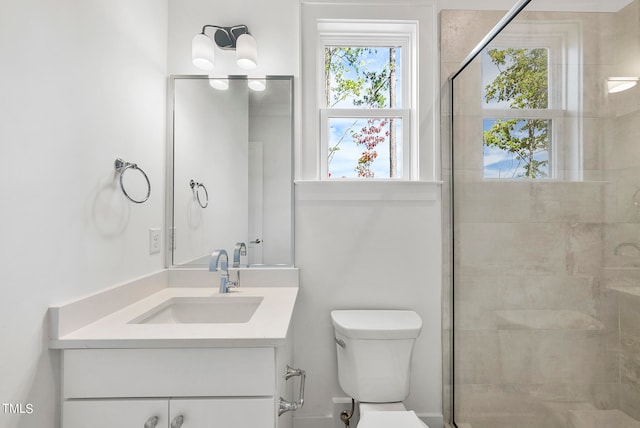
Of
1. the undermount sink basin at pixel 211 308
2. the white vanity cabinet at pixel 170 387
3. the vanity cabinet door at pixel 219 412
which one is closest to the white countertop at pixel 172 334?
the white vanity cabinet at pixel 170 387

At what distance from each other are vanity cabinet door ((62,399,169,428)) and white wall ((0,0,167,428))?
0.21ft

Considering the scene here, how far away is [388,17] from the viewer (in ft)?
5.71

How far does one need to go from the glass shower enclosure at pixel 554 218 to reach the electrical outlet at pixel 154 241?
1493 millimetres

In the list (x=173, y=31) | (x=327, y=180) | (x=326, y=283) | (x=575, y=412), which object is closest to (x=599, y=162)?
(x=575, y=412)

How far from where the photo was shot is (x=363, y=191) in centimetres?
172

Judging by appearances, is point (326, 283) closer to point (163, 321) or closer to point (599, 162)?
point (163, 321)

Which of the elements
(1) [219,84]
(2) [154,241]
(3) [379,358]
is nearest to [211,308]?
(2) [154,241]

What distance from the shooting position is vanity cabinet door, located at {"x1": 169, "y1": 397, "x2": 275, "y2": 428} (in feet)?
3.12

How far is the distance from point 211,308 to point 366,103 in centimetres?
133

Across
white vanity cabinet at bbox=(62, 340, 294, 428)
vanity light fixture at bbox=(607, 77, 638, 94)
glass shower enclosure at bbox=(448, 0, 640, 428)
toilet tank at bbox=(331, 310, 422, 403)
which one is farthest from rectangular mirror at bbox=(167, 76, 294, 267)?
vanity light fixture at bbox=(607, 77, 638, 94)

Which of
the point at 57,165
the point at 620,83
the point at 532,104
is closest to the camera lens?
the point at 620,83

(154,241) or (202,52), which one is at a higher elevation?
(202,52)

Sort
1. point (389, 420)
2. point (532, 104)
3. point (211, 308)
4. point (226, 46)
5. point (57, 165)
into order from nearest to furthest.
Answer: point (57, 165)
point (532, 104)
point (389, 420)
point (211, 308)
point (226, 46)

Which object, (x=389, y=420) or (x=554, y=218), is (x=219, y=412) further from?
(x=554, y=218)
